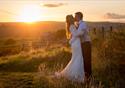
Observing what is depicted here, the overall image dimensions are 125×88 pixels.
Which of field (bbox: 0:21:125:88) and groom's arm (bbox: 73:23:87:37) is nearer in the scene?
groom's arm (bbox: 73:23:87:37)

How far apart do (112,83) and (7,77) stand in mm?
4758

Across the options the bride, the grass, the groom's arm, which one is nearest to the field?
the grass

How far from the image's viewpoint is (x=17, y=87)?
15.9 meters

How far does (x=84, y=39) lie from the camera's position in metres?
15.9

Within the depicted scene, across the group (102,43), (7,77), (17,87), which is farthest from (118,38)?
(17,87)

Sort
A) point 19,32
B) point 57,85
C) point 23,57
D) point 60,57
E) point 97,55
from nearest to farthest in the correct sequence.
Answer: point 57,85 < point 97,55 < point 60,57 < point 23,57 < point 19,32

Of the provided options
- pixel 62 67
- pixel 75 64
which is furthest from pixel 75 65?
pixel 62 67

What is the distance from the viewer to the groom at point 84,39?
1546 cm

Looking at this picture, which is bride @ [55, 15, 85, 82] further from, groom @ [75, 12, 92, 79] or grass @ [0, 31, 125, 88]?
grass @ [0, 31, 125, 88]

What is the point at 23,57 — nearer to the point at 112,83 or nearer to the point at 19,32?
the point at 112,83

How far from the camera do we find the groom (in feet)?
50.7

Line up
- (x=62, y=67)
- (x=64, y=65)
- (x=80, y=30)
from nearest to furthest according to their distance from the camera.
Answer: (x=80, y=30), (x=62, y=67), (x=64, y=65)

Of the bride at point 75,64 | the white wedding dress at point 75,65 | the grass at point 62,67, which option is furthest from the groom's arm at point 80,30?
the grass at point 62,67

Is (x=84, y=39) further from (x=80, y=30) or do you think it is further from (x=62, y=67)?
(x=62, y=67)
